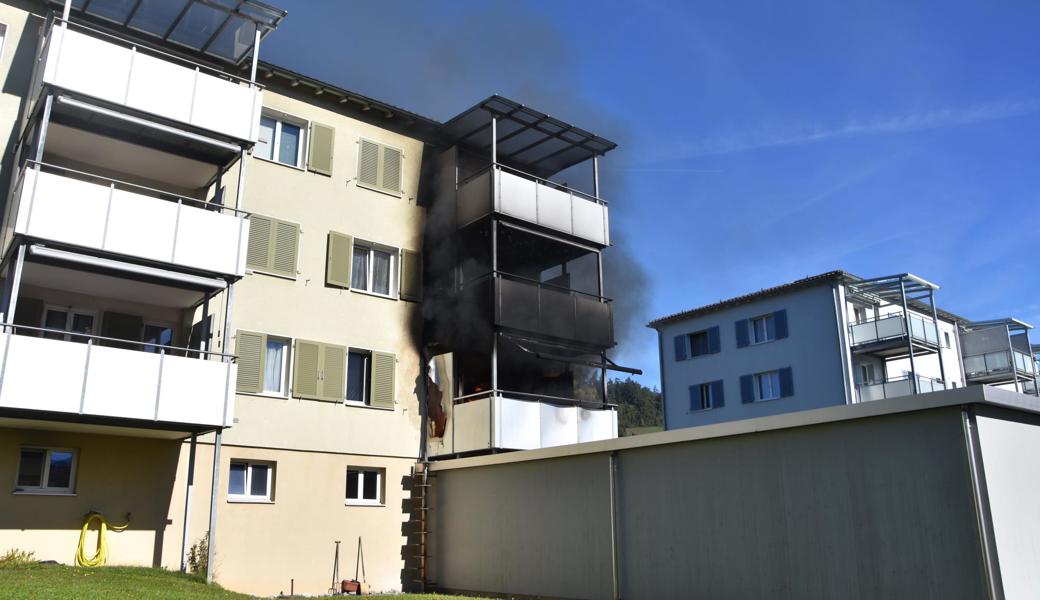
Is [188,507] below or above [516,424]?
below

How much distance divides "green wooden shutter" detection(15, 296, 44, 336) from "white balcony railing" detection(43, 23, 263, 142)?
405 cm

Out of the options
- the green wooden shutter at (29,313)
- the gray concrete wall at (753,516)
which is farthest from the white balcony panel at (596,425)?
the green wooden shutter at (29,313)

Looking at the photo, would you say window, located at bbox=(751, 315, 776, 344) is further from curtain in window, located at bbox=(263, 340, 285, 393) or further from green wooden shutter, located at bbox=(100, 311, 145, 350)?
green wooden shutter, located at bbox=(100, 311, 145, 350)

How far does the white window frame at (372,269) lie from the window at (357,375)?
1543 millimetres

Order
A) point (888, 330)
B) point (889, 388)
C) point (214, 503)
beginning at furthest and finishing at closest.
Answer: point (888, 330), point (889, 388), point (214, 503)

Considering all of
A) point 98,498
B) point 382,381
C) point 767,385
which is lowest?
point 98,498

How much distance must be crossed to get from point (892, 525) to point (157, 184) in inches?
607

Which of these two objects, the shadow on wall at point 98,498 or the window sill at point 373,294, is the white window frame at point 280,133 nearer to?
the window sill at point 373,294

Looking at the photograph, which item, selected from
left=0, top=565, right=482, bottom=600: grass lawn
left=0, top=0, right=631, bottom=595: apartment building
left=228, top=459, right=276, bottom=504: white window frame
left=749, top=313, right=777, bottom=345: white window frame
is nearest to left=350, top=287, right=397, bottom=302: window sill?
left=0, top=0, right=631, bottom=595: apartment building

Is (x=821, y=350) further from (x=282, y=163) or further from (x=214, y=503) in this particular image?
(x=214, y=503)

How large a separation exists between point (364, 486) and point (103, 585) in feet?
24.6

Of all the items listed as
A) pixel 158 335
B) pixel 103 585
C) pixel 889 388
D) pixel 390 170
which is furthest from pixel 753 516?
pixel 889 388

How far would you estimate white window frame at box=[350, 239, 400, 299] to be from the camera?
20094mm

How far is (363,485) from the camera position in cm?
1912
